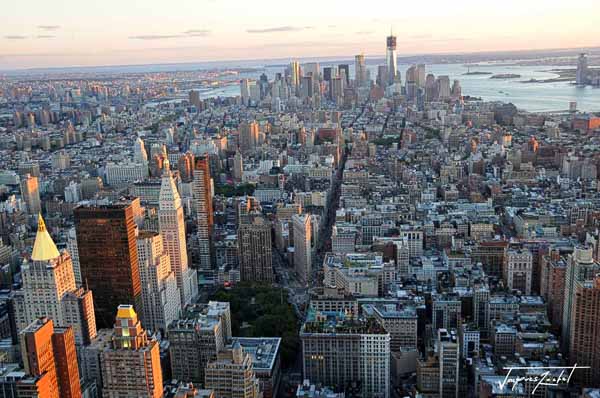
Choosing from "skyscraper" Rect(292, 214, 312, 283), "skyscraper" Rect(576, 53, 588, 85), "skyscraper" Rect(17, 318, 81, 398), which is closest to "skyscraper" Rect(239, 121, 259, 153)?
"skyscraper" Rect(292, 214, 312, 283)

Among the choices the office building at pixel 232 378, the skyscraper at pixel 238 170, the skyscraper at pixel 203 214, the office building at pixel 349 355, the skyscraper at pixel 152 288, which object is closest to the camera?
the office building at pixel 232 378

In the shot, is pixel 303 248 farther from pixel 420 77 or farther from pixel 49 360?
pixel 420 77

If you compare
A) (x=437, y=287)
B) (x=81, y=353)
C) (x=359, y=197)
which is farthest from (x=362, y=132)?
(x=81, y=353)

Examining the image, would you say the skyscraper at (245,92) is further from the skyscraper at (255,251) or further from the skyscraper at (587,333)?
the skyscraper at (587,333)

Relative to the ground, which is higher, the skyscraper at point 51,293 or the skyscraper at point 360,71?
the skyscraper at point 360,71

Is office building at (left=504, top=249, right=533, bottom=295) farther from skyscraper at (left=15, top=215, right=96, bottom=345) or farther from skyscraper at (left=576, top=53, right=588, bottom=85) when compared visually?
skyscraper at (left=576, top=53, right=588, bottom=85)

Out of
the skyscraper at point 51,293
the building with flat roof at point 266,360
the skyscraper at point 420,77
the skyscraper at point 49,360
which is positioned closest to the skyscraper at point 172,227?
the building with flat roof at point 266,360

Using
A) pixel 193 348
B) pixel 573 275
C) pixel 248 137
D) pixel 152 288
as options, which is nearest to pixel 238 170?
pixel 248 137
